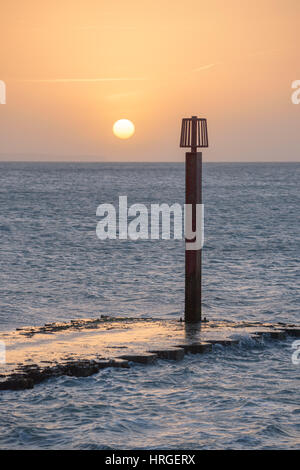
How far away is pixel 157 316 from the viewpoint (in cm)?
2389

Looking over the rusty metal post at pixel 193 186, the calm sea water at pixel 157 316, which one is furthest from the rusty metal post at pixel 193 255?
the calm sea water at pixel 157 316

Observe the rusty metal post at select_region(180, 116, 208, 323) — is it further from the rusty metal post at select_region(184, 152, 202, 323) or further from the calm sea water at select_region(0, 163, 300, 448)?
the calm sea water at select_region(0, 163, 300, 448)

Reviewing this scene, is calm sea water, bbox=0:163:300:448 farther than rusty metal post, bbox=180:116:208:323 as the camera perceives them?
No

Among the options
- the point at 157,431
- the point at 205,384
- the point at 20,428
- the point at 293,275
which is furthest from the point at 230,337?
the point at 293,275

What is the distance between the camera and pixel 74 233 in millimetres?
54500

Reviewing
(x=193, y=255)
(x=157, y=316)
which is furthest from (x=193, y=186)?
(x=157, y=316)

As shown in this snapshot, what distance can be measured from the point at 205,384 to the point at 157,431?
A: 2564mm

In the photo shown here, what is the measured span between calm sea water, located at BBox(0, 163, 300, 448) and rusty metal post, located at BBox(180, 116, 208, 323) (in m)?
2.05

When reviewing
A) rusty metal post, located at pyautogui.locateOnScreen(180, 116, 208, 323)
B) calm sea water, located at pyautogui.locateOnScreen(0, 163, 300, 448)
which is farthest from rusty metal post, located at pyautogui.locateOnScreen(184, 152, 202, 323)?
calm sea water, located at pyautogui.locateOnScreen(0, 163, 300, 448)

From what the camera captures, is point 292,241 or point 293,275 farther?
point 292,241

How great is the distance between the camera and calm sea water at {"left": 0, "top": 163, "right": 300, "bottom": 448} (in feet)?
42.4

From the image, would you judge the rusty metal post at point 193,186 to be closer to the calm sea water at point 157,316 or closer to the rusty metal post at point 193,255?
the rusty metal post at point 193,255

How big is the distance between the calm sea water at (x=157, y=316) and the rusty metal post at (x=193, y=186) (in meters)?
2.05

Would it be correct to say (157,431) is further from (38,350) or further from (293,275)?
(293,275)
